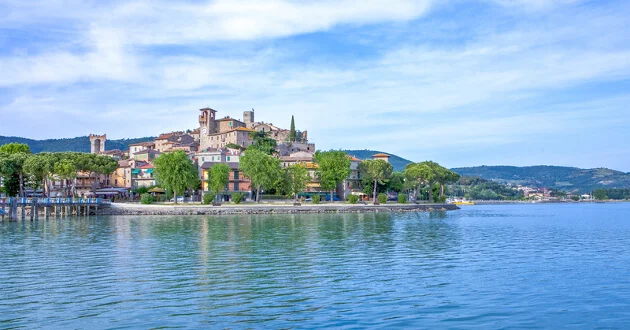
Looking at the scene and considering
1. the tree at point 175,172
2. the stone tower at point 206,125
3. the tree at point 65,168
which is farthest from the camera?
the stone tower at point 206,125

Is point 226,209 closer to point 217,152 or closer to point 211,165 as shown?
point 211,165

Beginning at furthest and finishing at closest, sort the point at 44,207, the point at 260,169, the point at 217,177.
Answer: the point at 217,177
the point at 260,169
the point at 44,207

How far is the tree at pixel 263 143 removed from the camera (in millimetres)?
117312

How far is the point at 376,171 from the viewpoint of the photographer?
99438 millimetres

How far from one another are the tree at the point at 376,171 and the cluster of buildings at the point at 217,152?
4.88m

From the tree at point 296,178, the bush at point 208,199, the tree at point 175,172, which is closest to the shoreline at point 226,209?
the bush at point 208,199

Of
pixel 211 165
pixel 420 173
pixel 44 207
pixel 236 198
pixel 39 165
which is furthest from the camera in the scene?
pixel 420 173

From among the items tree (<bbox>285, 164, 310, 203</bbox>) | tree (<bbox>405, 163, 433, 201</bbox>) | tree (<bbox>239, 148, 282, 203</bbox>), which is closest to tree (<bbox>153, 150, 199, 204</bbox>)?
tree (<bbox>239, 148, 282, 203</bbox>)

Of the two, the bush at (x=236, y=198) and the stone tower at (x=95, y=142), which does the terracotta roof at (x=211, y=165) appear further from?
the stone tower at (x=95, y=142)

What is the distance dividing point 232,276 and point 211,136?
115 m

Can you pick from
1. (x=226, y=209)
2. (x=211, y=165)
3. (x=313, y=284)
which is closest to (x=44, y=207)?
(x=226, y=209)

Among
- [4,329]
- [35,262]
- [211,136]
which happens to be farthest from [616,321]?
[211,136]

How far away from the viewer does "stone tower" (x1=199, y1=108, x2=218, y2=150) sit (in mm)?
137538

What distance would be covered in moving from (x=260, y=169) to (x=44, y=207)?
32382mm
